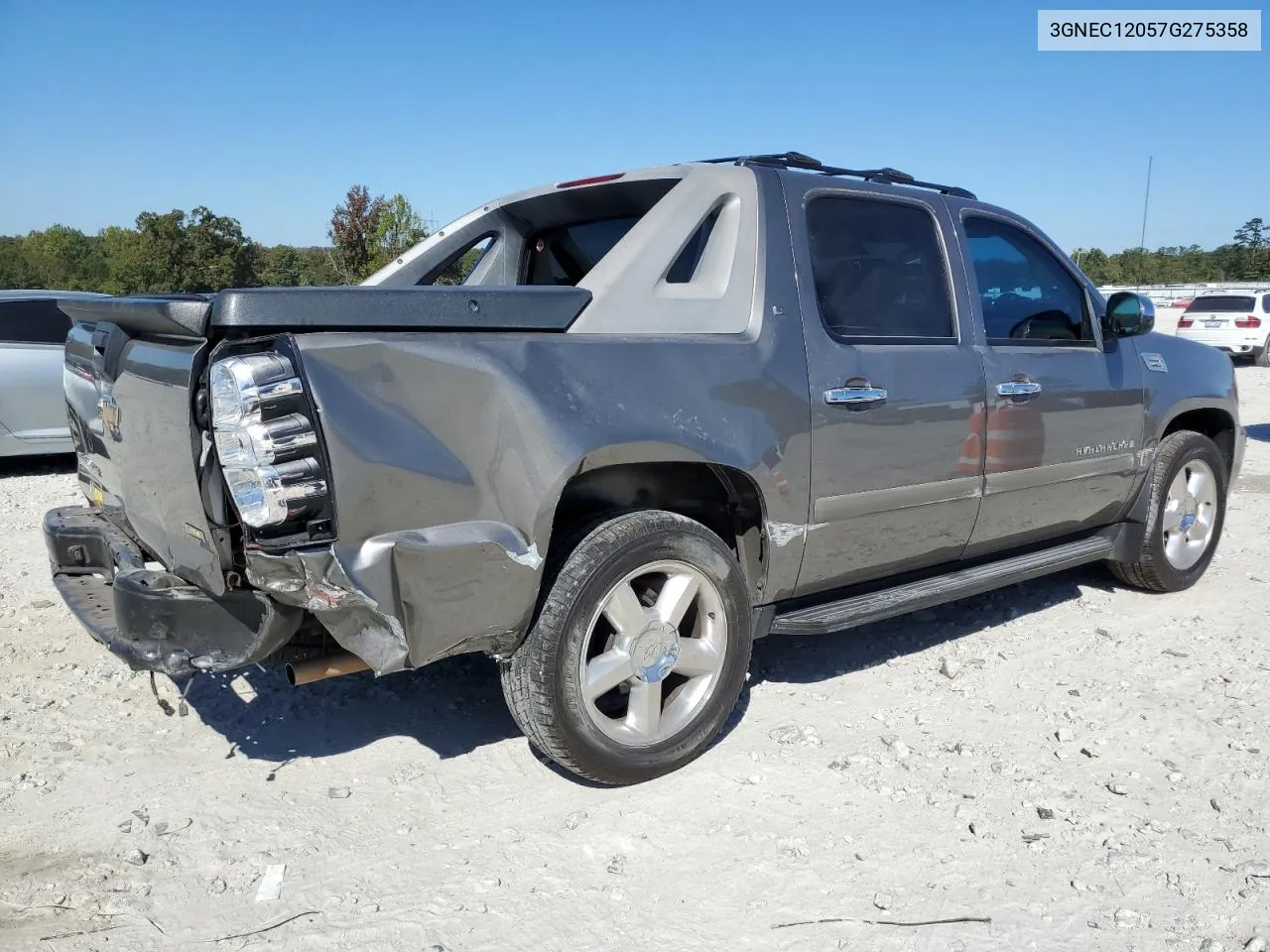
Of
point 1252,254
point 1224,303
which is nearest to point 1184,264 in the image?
point 1252,254

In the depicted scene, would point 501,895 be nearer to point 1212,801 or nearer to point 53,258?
point 1212,801

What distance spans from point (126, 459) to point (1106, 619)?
4.28 meters

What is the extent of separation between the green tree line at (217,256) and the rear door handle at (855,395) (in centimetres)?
1212

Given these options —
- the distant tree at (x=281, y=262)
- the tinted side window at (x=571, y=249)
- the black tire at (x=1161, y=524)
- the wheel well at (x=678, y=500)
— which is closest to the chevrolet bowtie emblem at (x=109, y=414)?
the wheel well at (x=678, y=500)

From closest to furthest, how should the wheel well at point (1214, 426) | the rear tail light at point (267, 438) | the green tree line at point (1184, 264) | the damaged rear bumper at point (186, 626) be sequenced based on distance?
the rear tail light at point (267, 438) < the damaged rear bumper at point (186, 626) < the wheel well at point (1214, 426) < the green tree line at point (1184, 264)

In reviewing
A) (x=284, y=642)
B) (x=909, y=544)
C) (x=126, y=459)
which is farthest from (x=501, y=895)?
(x=909, y=544)

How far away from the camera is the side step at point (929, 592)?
3.55m

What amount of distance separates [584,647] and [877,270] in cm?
184

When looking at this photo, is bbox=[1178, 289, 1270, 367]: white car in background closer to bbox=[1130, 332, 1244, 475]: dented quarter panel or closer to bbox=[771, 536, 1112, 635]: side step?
bbox=[1130, 332, 1244, 475]: dented quarter panel

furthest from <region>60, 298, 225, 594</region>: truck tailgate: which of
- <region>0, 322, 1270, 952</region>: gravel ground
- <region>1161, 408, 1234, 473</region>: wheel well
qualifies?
<region>1161, 408, 1234, 473</region>: wheel well

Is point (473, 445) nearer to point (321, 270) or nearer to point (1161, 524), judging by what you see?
point (1161, 524)

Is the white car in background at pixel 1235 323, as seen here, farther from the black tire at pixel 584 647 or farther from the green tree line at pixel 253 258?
the black tire at pixel 584 647

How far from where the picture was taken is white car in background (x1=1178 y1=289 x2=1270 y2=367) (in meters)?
20.1

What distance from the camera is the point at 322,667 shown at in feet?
9.08
